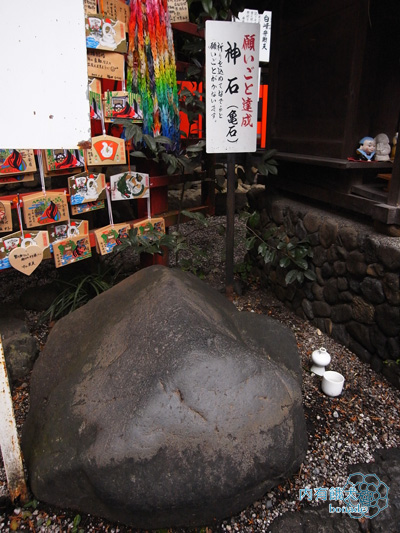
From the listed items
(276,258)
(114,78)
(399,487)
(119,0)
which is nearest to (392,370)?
(399,487)

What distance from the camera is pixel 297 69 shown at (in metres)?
3.91

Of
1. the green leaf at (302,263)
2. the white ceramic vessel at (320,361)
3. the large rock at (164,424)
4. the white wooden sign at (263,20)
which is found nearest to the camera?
the large rock at (164,424)

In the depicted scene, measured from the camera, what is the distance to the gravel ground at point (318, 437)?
1976 millimetres

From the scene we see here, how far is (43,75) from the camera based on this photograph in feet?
5.41

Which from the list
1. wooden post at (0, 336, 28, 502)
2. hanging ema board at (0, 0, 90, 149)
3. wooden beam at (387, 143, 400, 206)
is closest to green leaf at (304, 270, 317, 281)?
wooden beam at (387, 143, 400, 206)

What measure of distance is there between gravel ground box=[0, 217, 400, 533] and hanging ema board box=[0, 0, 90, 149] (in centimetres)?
186

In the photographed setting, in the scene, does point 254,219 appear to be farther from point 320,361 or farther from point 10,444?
point 10,444

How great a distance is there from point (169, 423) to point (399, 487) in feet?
4.84

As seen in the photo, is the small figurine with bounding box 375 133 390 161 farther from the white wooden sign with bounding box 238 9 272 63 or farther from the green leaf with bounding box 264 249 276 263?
the white wooden sign with bounding box 238 9 272 63

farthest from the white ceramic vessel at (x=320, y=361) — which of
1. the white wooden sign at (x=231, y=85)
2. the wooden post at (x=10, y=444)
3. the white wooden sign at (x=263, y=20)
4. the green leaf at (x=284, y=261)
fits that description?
the white wooden sign at (x=263, y=20)

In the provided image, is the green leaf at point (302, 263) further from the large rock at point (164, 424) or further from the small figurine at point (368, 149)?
the large rock at point (164, 424)

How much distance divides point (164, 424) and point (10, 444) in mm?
780

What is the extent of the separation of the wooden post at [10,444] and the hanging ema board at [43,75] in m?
0.96

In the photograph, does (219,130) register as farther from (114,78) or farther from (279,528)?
(279,528)
